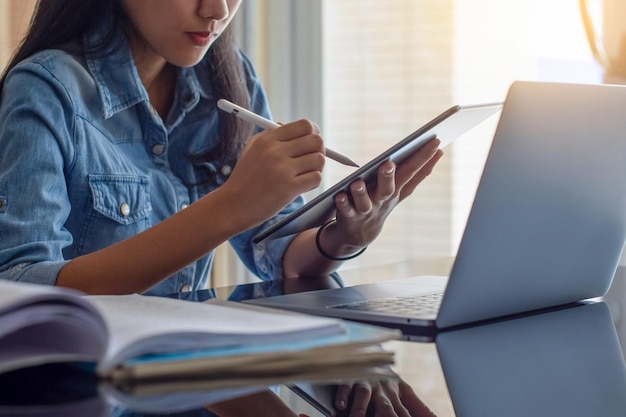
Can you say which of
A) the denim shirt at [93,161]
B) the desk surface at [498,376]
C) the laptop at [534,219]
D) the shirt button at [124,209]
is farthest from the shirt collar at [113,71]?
the desk surface at [498,376]

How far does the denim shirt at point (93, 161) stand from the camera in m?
0.91

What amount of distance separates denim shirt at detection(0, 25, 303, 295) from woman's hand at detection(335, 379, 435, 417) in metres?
0.47

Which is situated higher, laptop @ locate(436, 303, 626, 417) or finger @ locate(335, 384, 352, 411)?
finger @ locate(335, 384, 352, 411)

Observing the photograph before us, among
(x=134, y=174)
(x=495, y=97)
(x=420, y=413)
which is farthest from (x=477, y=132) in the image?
(x=420, y=413)

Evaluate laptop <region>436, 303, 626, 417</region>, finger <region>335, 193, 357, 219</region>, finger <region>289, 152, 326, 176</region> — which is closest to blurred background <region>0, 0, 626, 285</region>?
finger <region>335, 193, 357, 219</region>

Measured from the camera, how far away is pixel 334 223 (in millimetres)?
1095

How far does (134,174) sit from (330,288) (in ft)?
1.20

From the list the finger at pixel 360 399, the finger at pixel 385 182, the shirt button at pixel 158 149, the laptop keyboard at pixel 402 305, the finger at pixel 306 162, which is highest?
the finger at pixel 306 162

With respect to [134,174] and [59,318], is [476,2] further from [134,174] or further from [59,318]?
[59,318]

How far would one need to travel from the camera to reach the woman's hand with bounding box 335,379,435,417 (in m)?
0.45

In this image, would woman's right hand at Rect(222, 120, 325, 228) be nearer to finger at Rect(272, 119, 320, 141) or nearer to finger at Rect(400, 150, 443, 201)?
finger at Rect(272, 119, 320, 141)

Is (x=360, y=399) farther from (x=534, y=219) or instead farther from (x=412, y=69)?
(x=412, y=69)

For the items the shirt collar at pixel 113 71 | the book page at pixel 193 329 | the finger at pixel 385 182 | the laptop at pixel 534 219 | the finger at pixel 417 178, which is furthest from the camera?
the shirt collar at pixel 113 71

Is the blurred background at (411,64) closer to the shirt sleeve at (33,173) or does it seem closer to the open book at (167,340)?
the shirt sleeve at (33,173)
